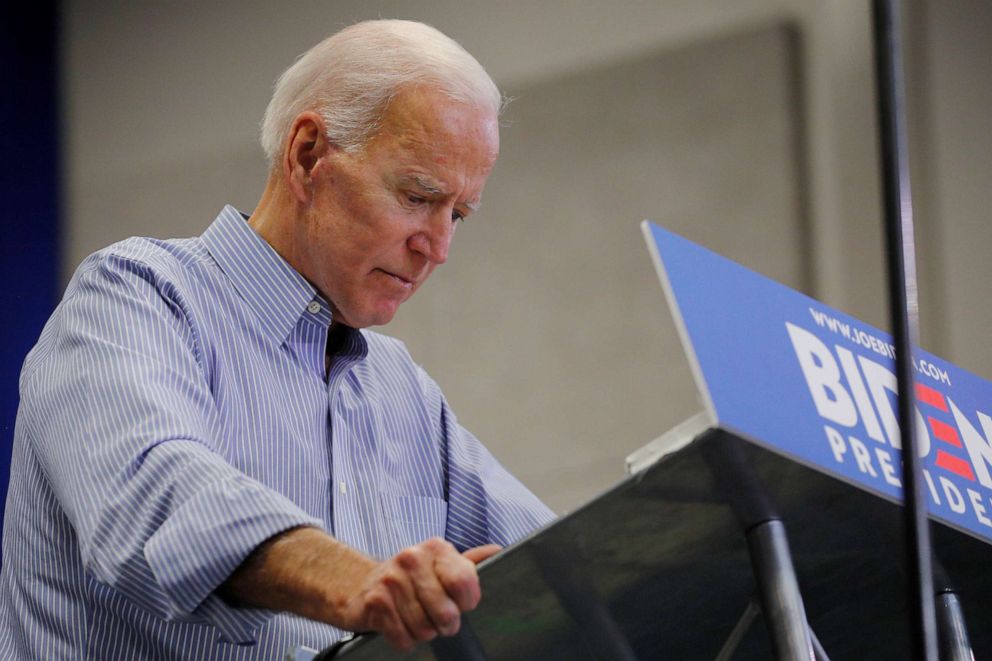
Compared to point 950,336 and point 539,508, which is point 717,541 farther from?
point 950,336

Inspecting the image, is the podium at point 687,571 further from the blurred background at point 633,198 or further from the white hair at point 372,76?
the blurred background at point 633,198

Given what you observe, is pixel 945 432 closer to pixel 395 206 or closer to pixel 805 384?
pixel 805 384

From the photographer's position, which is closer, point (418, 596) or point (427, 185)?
point (418, 596)

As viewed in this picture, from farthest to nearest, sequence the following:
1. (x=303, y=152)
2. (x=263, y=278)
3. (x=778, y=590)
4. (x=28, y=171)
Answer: (x=28, y=171)
(x=303, y=152)
(x=263, y=278)
(x=778, y=590)

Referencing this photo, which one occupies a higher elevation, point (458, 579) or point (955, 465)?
point (458, 579)

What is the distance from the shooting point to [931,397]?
1.20 meters

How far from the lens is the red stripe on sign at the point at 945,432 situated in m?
1.16

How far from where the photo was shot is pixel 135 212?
3930 millimetres

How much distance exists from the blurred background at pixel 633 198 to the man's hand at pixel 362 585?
2235 mm

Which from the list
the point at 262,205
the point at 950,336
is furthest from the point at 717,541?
the point at 950,336

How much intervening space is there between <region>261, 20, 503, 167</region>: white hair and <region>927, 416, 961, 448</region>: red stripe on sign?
0.71m

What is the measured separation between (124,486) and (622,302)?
8.03 ft

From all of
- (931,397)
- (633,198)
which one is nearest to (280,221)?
(931,397)

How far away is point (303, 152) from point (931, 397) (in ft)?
2.72
